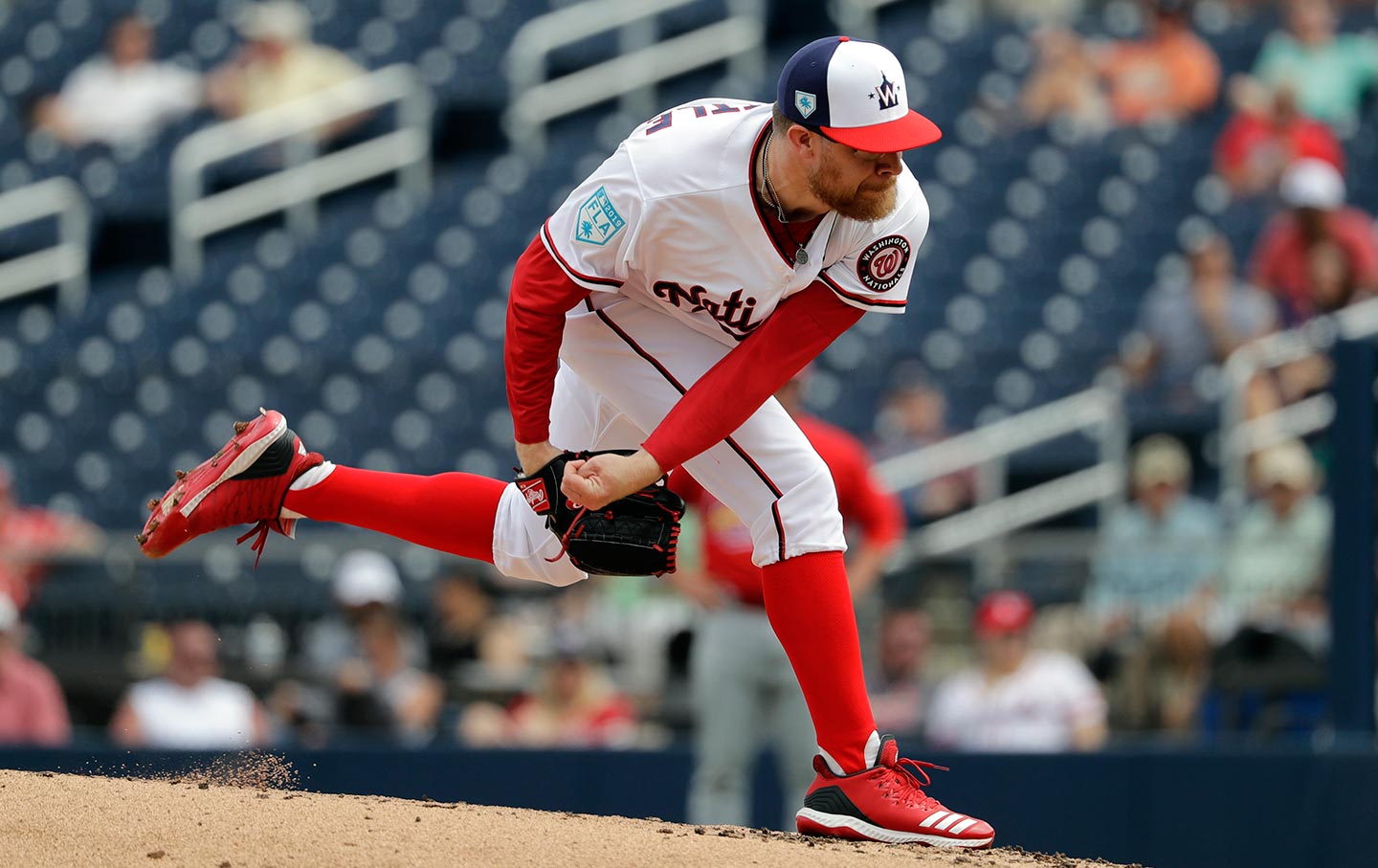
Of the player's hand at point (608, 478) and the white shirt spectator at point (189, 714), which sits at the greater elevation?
the player's hand at point (608, 478)

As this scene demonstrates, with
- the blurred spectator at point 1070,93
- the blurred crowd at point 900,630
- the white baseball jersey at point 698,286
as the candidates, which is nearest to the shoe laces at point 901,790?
the white baseball jersey at point 698,286

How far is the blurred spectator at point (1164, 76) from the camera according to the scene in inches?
426

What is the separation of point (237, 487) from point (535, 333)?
33.9 inches

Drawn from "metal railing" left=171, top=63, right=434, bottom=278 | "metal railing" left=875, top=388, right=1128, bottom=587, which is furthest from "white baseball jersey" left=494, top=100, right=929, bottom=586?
"metal railing" left=171, top=63, right=434, bottom=278

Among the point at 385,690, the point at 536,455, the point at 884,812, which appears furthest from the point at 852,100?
the point at 385,690

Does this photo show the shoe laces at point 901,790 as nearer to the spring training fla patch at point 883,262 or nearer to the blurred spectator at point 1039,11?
the spring training fla patch at point 883,262

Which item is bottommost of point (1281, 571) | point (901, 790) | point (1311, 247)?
point (901, 790)

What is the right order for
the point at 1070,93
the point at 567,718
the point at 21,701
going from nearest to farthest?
the point at 21,701, the point at 567,718, the point at 1070,93

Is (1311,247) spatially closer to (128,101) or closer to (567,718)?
(567,718)

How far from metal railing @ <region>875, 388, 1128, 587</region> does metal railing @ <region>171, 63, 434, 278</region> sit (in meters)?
4.62

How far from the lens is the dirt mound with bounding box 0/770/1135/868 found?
360 cm

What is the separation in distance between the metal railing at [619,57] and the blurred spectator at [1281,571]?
5.91 metres

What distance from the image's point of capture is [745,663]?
20.6 ft

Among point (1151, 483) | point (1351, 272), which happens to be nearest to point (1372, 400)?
point (1151, 483)
